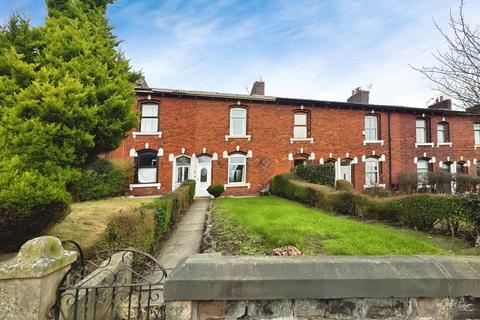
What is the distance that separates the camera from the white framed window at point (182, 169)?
1689cm

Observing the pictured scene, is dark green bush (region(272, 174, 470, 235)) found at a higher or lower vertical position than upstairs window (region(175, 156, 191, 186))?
lower

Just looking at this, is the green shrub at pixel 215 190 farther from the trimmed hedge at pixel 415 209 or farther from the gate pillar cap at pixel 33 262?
the gate pillar cap at pixel 33 262

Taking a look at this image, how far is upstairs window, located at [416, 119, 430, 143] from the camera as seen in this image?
20.7 metres

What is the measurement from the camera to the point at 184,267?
197cm

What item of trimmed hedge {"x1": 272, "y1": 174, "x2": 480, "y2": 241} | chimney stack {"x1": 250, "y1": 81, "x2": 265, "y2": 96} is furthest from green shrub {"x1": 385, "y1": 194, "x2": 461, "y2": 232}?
chimney stack {"x1": 250, "y1": 81, "x2": 265, "y2": 96}

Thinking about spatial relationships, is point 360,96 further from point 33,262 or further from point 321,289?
point 33,262

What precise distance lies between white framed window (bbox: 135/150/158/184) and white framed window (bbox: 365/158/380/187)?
1520 centimetres

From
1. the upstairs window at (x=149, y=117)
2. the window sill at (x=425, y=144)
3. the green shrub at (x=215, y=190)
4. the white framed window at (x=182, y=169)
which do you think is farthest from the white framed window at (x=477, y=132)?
the upstairs window at (x=149, y=117)

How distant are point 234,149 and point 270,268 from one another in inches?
613

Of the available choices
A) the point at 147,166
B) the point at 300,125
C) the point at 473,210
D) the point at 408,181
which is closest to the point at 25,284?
the point at 473,210

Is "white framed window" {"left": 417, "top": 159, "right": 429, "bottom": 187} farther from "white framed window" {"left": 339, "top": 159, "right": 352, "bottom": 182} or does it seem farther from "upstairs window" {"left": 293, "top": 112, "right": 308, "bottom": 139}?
"upstairs window" {"left": 293, "top": 112, "right": 308, "bottom": 139}

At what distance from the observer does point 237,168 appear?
17672mm

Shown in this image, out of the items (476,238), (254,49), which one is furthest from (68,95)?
(254,49)

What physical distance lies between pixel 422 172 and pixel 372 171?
12.2ft
